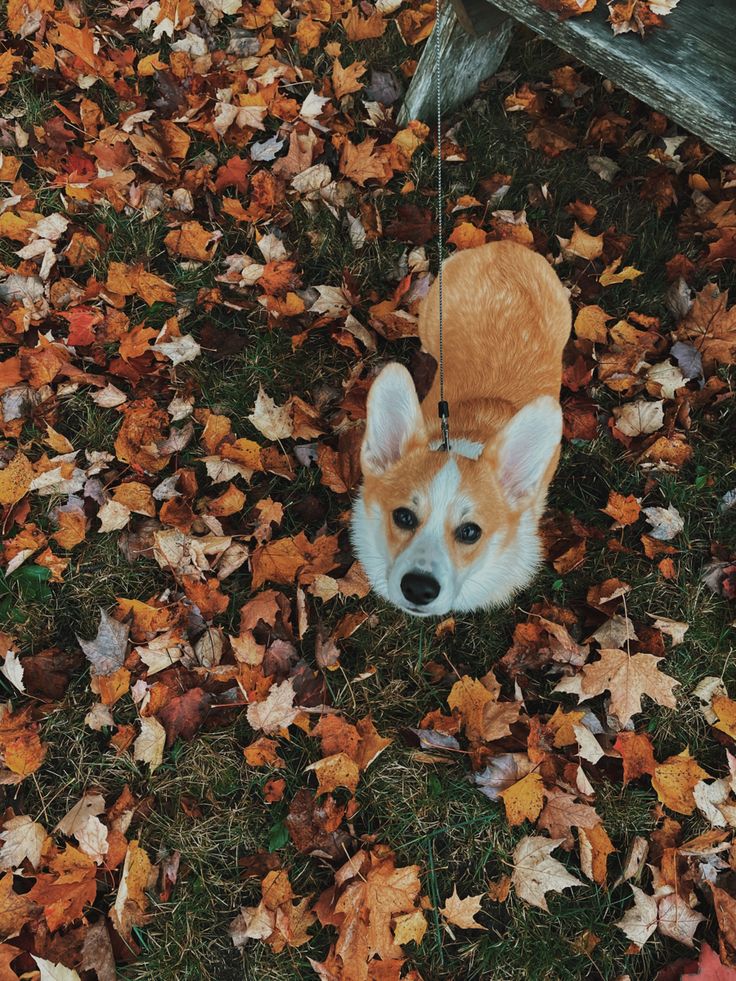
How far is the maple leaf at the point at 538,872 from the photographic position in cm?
226

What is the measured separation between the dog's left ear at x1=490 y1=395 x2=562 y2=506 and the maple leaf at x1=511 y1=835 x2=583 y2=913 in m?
1.16

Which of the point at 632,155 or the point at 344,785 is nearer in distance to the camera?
the point at 344,785

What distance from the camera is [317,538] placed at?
279 cm

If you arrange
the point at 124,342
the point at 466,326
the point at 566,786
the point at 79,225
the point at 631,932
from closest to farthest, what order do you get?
the point at 631,932, the point at 566,786, the point at 466,326, the point at 124,342, the point at 79,225

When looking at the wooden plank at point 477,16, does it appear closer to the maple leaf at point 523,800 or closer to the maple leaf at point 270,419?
the maple leaf at point 270,419

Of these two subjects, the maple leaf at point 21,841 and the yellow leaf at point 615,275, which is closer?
the maple leaf at point 21,841

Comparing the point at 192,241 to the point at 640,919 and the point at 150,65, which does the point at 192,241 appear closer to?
the point at 150,65

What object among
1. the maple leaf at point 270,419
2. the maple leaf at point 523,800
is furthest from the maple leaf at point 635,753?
the maple leaf at point 270,419

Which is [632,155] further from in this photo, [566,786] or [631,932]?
[631,932]

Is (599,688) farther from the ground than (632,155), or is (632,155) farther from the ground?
(632,155)

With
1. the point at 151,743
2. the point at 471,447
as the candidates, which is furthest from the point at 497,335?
the point at 151,743

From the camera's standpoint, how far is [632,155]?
11.7 feet

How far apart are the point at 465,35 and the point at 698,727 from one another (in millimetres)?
3155

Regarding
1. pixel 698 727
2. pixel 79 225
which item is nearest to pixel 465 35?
pixel 79 225
